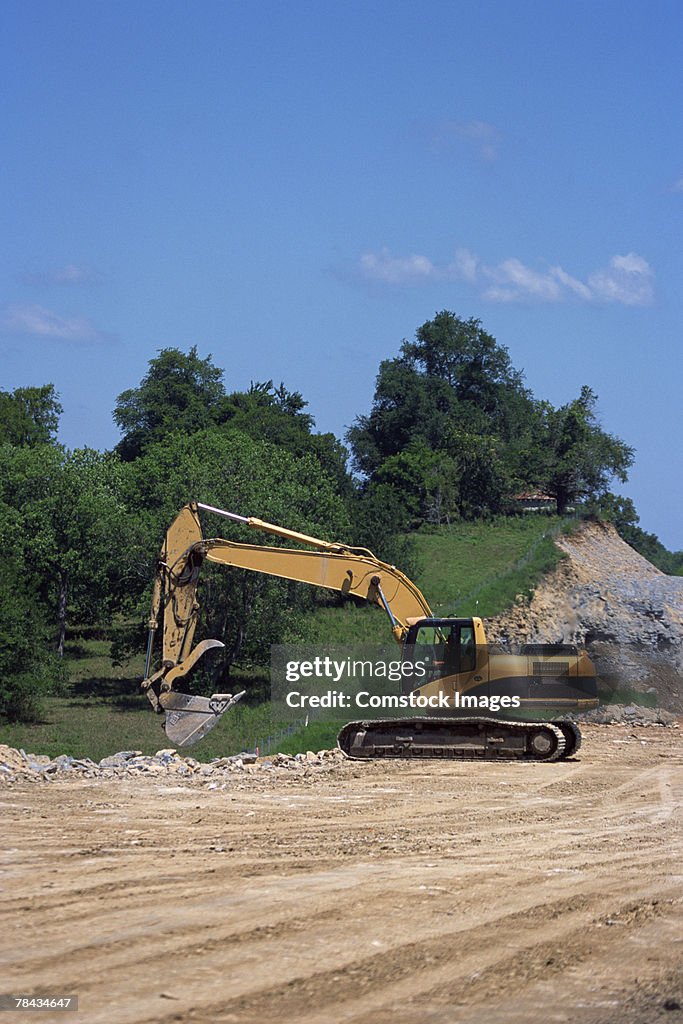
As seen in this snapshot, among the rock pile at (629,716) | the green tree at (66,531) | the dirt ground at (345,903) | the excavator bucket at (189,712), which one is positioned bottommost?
the dirt ground at (345,903)

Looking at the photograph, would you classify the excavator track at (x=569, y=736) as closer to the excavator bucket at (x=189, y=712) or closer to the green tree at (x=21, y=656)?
the excavator bucket at (x=189, y=712)

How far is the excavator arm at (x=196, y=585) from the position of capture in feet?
58.7

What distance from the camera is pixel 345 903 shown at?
31.3 ft

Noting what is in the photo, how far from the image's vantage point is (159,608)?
18.6 meters

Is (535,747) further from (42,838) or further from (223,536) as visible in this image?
→ (223,536)

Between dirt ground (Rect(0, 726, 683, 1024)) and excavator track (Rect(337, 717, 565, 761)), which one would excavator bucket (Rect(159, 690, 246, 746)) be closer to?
dirt ground (Rect(0, 726, 683, 1024))

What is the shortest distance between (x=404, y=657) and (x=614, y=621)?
1721 centimetres

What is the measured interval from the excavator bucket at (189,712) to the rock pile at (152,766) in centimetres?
72

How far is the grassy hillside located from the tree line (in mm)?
1494

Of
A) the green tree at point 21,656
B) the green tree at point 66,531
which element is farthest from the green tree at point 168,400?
the green tree at point 21,656

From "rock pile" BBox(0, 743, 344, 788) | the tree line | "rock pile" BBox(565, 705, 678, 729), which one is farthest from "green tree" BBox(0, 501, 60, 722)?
"rock pile" BBox(565, 705, 678, 729)

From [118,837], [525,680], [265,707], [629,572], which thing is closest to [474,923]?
[118,837]

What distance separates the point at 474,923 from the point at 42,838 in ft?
18.3

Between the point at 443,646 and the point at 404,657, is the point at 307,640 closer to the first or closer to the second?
the point at 404,657
